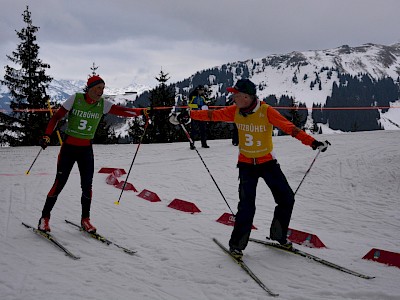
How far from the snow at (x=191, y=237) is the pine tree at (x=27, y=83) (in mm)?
14352

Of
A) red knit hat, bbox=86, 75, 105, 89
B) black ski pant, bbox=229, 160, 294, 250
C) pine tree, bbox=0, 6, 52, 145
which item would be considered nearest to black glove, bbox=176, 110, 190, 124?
red knit hat, bbox=86, 75, 105, 89

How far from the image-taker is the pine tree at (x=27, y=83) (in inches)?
947

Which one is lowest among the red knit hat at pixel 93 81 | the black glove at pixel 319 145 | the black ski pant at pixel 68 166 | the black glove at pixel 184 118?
the black ski pant at pixel 68 166

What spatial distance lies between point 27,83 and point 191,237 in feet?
75.9

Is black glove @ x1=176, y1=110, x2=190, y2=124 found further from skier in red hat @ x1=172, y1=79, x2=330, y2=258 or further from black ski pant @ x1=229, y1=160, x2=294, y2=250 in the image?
black ski pant @ x1=229, y1=160, x2=294, y2=250

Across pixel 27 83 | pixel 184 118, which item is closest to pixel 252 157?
pixel 184 118

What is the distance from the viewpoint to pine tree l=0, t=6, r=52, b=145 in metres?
24.1

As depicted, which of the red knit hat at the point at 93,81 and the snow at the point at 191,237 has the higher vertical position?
the red knit hat at the point at 93,81

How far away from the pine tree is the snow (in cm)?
1435

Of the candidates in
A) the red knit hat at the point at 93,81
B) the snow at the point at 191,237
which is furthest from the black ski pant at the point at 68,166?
the red knit hat at the point at 93,81

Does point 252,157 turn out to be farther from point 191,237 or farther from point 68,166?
point 68,166

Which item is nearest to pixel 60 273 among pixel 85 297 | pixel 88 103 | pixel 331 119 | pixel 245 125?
pixel 85 297

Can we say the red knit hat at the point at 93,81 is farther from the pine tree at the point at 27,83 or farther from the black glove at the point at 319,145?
the pine tree at the point at 27,83

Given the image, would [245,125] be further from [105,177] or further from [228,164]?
[228,164]
